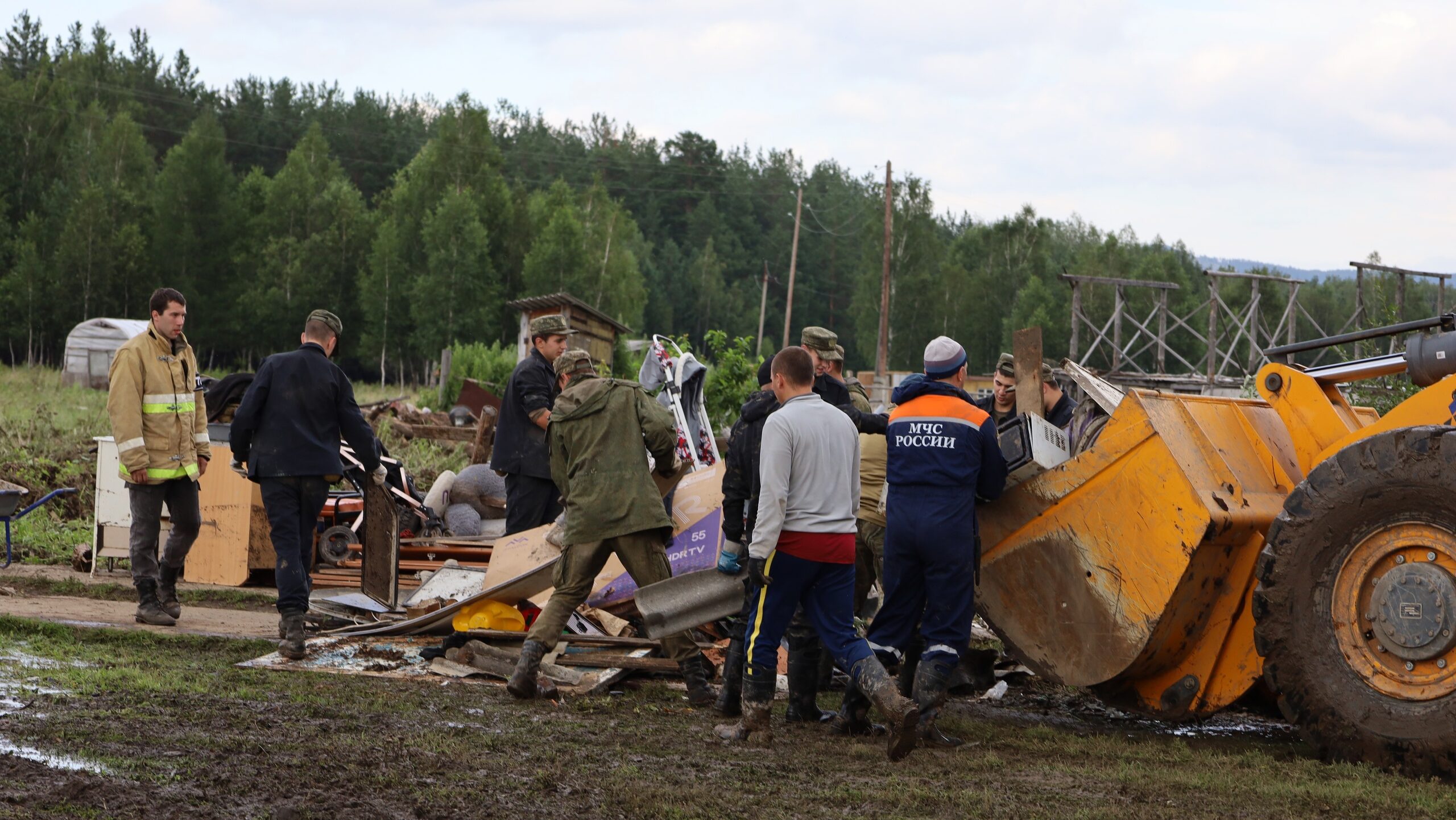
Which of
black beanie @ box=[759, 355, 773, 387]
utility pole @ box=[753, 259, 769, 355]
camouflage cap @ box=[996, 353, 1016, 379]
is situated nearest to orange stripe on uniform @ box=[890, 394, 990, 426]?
black beanie @ box=[759, 355, 773, 387]

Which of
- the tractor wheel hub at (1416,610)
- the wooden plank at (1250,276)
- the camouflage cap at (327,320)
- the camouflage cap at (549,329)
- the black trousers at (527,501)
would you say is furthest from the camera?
the wooden plank at (1250,276)

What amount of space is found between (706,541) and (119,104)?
53.2m

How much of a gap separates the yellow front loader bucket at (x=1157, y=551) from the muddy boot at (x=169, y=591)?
5.04m

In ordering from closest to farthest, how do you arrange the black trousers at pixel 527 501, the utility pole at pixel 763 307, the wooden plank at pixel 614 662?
the wooden plank at pixel 614 662
the black trousers at pixel 527 501
the utility pole at pixel 763 307

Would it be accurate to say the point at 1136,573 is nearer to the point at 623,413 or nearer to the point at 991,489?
the point at 991,489

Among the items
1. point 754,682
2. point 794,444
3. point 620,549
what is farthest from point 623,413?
point 754,682

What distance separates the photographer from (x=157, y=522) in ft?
25.0

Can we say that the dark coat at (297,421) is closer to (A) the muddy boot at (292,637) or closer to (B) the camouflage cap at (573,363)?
(A) the muddy boot at (292,637)

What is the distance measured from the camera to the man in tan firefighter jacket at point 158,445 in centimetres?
735

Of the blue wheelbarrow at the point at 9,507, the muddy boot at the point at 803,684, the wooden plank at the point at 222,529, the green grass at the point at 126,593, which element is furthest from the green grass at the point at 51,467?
the muddy boot at the point at 803,684

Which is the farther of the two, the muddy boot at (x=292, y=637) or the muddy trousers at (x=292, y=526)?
the muddy trousers at (x=292, y=526)

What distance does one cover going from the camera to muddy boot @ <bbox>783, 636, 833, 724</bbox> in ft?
18.7

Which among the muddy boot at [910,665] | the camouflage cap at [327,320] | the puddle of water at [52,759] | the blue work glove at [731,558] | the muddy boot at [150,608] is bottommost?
the muddy boot at [150,608]

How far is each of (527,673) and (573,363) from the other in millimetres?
1595
